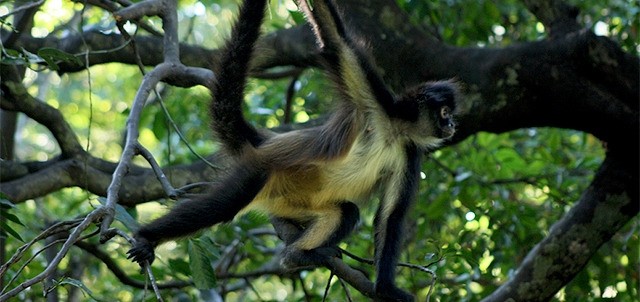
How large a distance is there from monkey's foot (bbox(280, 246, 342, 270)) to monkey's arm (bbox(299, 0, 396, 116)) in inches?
28.4

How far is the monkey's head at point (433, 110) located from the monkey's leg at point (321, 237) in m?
0.53

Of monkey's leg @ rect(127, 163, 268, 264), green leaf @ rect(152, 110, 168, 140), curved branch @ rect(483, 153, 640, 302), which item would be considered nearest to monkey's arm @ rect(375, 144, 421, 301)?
monkey's leg @ rect(127, 163, 268, 264)

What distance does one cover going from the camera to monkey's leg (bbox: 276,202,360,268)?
4020 mm

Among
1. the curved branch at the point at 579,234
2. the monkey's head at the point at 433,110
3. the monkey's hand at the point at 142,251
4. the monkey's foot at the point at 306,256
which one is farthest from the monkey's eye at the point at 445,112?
the monkey's hand at the point at 142,251

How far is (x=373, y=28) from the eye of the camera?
18.0 feet

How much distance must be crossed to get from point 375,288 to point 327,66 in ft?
3.36

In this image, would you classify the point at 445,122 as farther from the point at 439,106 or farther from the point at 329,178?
the point at 329,178

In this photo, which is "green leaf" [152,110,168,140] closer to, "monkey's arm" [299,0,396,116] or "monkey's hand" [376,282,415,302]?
"monkey's arm" [299,0,396,116]

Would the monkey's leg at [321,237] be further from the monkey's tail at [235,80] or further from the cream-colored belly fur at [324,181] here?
the monkey's tail at [235,80]

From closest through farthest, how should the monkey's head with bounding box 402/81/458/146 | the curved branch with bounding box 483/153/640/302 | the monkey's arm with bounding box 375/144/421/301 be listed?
the monkey's arm with bounding box 375/144/421/301 < the monkey's head with bounding box 402/81/458/146 < the curved branch with bounding box 483/153/640/302

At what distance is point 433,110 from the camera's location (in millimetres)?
4344

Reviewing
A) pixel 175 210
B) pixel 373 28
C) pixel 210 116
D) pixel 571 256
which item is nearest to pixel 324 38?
pixel 210 116

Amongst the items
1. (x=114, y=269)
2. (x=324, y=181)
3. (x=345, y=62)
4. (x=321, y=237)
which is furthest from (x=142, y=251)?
(x=114, y=269)

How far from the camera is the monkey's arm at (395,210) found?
4160 millimetres
